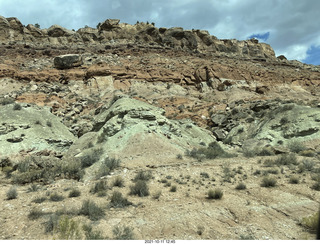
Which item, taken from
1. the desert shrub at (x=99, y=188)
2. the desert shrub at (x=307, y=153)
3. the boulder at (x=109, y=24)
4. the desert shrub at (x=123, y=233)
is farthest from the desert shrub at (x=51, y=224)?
the boulder at (x=109, y=24)

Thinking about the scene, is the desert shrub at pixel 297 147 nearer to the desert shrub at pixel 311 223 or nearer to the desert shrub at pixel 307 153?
the desert shrub at pixel 307 153

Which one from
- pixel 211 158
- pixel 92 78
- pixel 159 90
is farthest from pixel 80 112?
pixel 211 158

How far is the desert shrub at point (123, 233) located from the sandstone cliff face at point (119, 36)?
49.7 meters

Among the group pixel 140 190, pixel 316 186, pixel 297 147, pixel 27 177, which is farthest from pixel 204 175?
pixel 297 147

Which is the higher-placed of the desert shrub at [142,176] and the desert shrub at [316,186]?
the desert shrub at [316,186]

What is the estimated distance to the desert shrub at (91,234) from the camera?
182 inches

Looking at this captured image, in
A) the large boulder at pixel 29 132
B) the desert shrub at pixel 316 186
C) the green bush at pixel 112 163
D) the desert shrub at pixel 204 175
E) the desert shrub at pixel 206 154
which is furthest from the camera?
the large boulder at pixel 29 132

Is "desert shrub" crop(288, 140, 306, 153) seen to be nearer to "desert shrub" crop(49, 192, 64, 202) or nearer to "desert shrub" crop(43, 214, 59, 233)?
"desert shrub" crop(49, 192, 64, 202)

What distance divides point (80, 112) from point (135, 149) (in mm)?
15521

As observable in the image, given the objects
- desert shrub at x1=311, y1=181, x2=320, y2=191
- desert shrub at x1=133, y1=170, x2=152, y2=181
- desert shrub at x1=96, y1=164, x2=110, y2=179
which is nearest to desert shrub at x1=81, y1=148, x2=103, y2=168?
desert shrub at x1=96, y1=164, x2=110, y2=179

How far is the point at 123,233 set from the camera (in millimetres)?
5109

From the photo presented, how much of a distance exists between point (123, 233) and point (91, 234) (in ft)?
2.37

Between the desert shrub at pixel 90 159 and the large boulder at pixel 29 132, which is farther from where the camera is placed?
the large boulder at pixel 29 132

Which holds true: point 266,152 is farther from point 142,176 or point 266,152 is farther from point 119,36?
point 119,36
